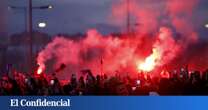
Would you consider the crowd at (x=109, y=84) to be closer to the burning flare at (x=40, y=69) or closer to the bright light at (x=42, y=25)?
the burning flare at (x=40, y=69)

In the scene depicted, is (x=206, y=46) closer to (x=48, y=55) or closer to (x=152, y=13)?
(x=152, y=13)

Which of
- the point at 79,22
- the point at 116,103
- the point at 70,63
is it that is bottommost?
the point at 116,103

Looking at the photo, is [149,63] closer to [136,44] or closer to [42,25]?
[136,44]

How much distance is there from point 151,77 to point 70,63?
1134mm

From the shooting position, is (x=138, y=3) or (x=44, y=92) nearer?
(x=44, y=92)

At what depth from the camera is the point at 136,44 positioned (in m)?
8.78

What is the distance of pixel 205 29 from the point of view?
848 cm

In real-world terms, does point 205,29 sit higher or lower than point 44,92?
higher

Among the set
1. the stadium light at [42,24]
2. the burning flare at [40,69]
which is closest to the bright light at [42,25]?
the stadium light at [42,24]

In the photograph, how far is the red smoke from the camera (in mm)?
8633

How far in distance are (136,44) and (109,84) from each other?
2.39 ft

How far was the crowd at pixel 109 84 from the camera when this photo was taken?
26.9ft

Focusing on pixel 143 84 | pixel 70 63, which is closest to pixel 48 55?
pixel 70 63

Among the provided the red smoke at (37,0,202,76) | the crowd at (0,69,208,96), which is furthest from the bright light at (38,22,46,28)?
the crowd at (0,69,208,96)
